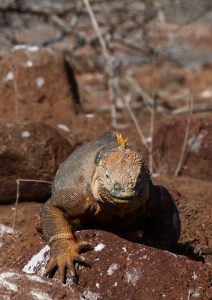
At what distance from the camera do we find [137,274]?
416cm

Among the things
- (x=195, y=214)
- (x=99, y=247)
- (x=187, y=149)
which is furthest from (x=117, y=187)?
(x=187, y=149)

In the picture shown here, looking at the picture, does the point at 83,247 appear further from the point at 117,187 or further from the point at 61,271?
the point at 117,187

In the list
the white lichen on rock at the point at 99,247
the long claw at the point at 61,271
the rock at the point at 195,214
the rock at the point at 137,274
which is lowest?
the rock at the point at 195,214

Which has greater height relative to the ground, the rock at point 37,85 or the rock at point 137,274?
the rock at point 37,85

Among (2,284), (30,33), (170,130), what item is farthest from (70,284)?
(30,33)

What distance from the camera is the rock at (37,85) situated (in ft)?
27.8

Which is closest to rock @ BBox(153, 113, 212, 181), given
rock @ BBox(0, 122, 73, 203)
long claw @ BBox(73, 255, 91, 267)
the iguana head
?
rock @ BBox(0, 122, 73, 203)

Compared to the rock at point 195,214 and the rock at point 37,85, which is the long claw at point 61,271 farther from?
the rock at point 37,85

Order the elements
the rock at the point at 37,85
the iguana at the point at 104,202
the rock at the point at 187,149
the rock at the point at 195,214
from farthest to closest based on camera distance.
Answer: the rock at the point at 37,85 → the rock at the point at 187,149 → the rock at the point at 195,214 → the iguana at the point at 104,202

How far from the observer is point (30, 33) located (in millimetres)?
11367

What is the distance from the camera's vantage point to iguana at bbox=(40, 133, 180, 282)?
4121 mm

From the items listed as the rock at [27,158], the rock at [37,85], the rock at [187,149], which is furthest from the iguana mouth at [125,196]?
the rock at [37,85]

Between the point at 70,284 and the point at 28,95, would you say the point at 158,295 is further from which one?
the point at 28,95

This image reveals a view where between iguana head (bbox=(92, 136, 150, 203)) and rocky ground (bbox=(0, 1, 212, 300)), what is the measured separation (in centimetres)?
34
